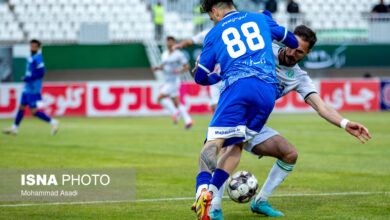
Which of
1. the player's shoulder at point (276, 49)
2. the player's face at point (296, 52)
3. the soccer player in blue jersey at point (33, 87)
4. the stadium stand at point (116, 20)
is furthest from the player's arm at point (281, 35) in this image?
the stadium stand at point (116, 20)

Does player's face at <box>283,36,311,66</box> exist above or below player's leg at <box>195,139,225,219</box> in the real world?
above

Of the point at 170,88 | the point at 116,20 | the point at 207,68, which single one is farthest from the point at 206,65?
the point at 116,20

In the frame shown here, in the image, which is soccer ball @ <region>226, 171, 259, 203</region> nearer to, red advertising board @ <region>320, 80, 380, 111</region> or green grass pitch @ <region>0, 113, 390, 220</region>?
green grass pitch @ <region>0, 113, 390, 220</region>

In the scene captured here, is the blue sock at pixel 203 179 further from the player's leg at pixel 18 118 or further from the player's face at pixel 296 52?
the player's leg at pixel 18 118

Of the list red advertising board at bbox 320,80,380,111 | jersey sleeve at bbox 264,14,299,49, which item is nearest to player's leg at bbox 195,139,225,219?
jersey sleeve at bbox 264,14,299,49

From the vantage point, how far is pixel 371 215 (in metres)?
6.53

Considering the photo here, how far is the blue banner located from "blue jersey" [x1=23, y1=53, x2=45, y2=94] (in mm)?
15437

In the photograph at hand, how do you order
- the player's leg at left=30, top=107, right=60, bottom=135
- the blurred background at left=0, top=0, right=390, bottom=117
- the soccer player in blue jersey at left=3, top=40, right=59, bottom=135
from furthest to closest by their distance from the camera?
the blurred background at left=0, top=0, right=390, bottom=117, the player's leg at left=30, top=107, right=60, bottom=135, the soccer player in blue jersey at left=3, top=40, right=59, bottom=135

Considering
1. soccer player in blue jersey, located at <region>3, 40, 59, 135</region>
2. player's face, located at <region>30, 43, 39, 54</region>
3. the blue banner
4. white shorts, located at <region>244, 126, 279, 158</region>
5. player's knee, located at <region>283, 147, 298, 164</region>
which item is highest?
white shorts, located at <region>244, 126, 279, 158</region>

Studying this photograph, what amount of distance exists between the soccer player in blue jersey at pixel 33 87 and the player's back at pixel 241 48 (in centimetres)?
1149

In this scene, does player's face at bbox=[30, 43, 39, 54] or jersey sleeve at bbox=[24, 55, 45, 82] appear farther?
jersey sleeve at bbox=[24, 55, 45, 82]

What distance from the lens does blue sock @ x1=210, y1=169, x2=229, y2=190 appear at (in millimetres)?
6082

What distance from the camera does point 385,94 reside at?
2738 centimetres

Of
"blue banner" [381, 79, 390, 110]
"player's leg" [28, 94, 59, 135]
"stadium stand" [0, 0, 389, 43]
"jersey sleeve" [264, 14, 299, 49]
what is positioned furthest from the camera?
"stadium stand" [0, 0, 389, 43]
